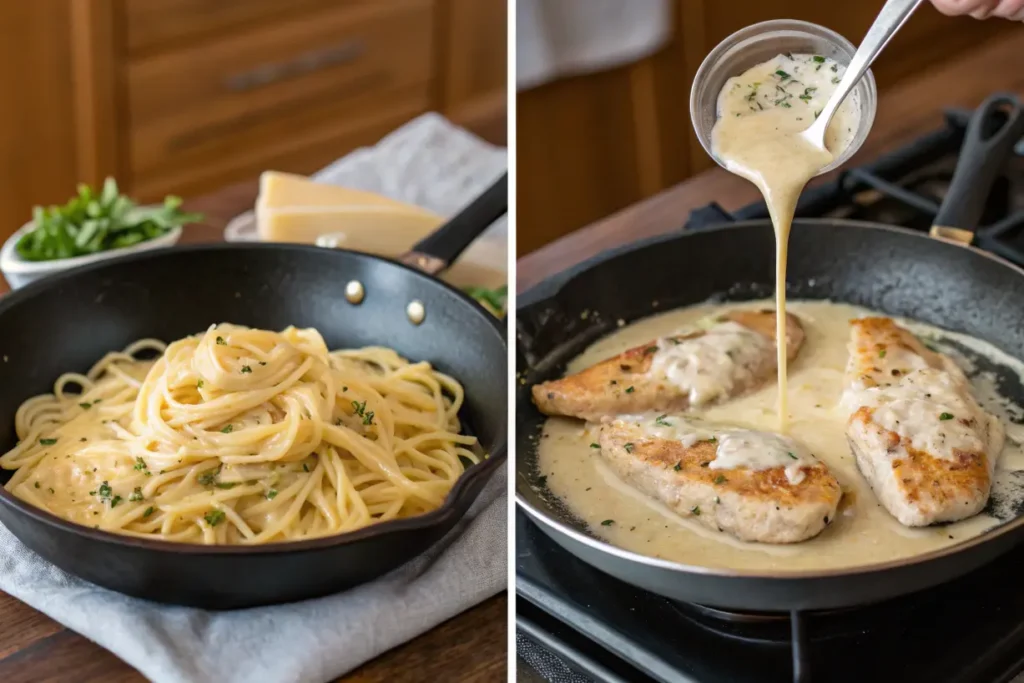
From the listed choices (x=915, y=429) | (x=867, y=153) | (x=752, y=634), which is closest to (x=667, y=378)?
(x=915, y=429)

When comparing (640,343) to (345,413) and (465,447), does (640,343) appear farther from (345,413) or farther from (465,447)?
(345,413)

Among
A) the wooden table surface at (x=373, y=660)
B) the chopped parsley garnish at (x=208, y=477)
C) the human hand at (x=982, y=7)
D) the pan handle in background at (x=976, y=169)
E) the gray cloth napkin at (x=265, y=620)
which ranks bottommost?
the wooden table surface at (x=373, y=660)

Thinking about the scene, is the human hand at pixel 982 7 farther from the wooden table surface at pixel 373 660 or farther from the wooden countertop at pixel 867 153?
the wooden table surface at pixel 373 660

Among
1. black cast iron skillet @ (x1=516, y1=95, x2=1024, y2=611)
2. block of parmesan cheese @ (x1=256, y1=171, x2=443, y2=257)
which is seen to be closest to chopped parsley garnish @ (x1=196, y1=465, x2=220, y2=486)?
black cast iron skillet @ (x1=516, y1=95, x2=1024, y2=611)

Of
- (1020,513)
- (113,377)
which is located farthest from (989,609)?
(113,377)

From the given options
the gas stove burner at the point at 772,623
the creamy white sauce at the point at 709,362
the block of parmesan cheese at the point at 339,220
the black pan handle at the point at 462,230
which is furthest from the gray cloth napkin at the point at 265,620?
the block of parmesan cheese at the point at 339,220

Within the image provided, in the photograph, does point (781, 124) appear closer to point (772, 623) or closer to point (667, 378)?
point (667, 378)

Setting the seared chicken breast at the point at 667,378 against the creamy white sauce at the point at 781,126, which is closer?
the creamy white sauce at the point at 781,126
